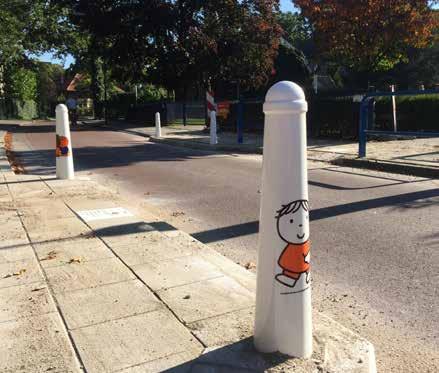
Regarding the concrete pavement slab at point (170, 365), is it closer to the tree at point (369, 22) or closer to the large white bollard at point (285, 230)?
the large white bollard at point (285, 230)

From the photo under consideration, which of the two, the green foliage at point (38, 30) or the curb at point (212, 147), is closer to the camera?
the curb at point (212, 147)

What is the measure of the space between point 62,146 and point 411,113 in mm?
11540

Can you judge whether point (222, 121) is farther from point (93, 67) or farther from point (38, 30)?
point (93, 67)

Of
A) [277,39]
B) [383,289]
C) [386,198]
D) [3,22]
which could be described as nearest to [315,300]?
[383,289]

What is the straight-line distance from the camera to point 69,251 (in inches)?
182

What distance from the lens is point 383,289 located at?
399 cm

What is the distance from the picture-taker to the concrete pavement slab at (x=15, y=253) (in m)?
4.43

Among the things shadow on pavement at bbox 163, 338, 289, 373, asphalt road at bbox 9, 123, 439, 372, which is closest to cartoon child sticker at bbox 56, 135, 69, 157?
asphalt road at bbox 9, 123, 439, 372

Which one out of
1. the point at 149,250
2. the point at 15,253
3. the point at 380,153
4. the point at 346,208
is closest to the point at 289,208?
the point at 149,250

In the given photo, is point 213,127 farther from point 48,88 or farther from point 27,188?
point 48,88

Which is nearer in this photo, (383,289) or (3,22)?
(383,289)

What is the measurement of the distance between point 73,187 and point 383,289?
221 inches

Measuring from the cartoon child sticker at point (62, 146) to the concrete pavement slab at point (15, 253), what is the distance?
408 centimetres

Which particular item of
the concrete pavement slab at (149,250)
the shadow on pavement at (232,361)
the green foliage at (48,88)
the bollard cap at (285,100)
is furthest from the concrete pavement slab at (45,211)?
the green foliage at (48,88)
